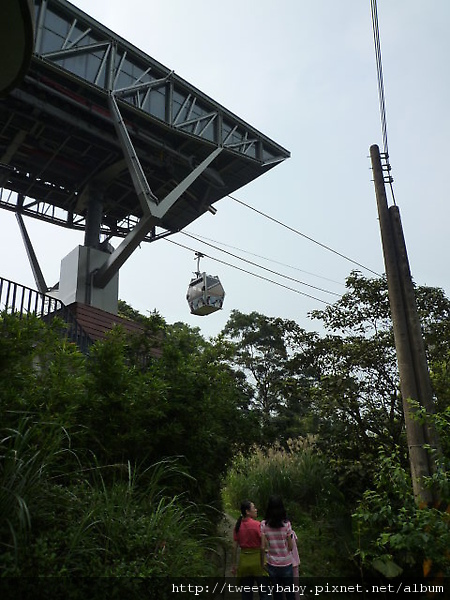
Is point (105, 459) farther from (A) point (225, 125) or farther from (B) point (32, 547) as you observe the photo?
(A) point (225, 125)

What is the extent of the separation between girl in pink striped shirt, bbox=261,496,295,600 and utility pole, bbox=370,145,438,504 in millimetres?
1426

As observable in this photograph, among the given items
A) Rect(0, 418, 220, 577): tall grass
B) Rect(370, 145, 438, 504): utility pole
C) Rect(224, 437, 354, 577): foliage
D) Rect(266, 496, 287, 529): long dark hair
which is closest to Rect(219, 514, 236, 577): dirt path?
Rect(224, 437, 354, 577): foliage

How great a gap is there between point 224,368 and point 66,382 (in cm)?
301

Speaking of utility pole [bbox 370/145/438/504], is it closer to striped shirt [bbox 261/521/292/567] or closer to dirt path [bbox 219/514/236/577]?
striped shirt [bbox 261/521/292/567]

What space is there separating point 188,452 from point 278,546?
4.62ft

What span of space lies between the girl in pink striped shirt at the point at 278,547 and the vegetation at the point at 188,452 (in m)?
0.70

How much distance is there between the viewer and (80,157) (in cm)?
1507

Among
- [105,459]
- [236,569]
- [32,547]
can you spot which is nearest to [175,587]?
[32,547]

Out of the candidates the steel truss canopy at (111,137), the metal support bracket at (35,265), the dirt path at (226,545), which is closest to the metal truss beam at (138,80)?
the steel truss canopy at (111,137)

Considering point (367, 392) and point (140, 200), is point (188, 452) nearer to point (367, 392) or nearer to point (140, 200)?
point (367, 392)

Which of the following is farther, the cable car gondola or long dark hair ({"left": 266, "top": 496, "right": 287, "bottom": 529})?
the cable car gondola

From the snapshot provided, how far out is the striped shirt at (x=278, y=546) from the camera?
5.20 meters

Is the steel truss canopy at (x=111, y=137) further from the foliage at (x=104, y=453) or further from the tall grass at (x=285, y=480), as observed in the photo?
the foliage at (x=104, y=453)

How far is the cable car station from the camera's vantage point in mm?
12820
